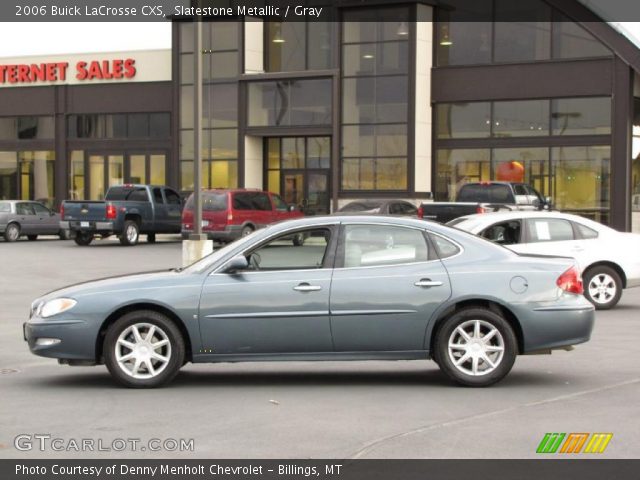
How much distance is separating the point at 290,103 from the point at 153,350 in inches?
1246

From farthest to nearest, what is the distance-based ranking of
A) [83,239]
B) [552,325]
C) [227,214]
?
[83,239], [227,214], [552,325]

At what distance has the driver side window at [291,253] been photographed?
9461mm

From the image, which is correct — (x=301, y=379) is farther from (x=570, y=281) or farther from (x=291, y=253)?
(x=570, y=281)

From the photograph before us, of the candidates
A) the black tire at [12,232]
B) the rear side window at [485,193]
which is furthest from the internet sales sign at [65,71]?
the rear side window at [485,193]

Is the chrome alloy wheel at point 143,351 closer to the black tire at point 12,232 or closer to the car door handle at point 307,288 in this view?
the car door handle at point 307,288

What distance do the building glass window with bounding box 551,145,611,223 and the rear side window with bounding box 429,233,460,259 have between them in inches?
1112

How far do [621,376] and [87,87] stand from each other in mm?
39243

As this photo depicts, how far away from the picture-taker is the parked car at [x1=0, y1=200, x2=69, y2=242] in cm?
3788

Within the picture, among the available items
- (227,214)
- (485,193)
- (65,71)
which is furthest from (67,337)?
(65,71)

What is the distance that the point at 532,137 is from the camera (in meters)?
37.3

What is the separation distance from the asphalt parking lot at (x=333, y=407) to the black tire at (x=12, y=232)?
87.6ft

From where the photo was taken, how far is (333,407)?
8.49 m
